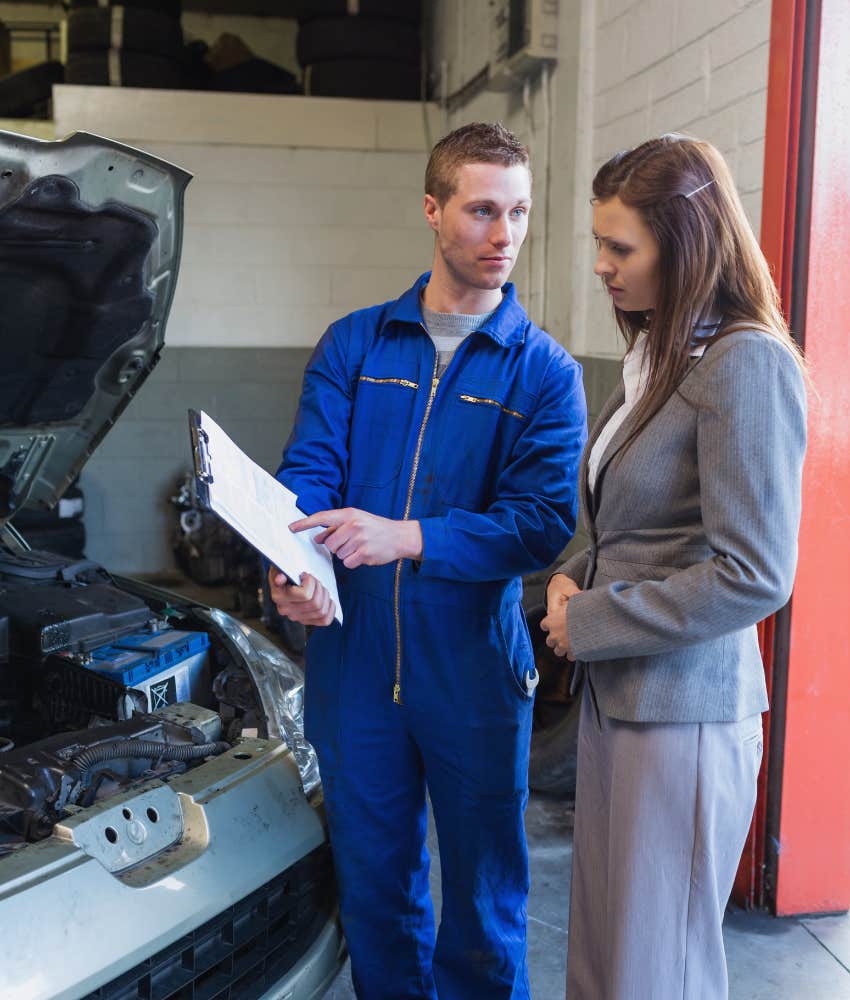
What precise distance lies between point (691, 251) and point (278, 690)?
4.26 ft

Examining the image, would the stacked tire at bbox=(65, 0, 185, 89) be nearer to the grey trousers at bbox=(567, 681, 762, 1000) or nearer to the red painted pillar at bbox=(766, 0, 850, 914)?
the red painted pillar at bbox=(766, 0, 850, 914)

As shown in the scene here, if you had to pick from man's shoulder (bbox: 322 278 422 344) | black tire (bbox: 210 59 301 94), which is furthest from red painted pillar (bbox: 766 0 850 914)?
black tire (bbox: 210 59 301 94)

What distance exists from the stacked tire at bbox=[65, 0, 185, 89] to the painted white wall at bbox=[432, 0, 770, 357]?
5.85 ft

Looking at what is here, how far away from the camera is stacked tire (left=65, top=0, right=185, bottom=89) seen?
5.52 meters

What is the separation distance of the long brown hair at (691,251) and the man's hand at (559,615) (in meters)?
0.30

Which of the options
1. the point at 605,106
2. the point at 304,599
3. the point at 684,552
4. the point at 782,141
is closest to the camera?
the point at 684,552

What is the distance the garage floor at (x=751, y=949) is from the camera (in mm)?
2230

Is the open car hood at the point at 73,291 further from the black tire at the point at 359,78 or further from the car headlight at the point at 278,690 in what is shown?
the black tire at the point at 359,78

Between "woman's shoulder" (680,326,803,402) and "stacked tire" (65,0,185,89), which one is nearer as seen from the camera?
"woman's shoulder" (680,326,803,402)

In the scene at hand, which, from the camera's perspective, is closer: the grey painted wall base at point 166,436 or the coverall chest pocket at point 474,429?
the coverall chest pocket at point 474,429

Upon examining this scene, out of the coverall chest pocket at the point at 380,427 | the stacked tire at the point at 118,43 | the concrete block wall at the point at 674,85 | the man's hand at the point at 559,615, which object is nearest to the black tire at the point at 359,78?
the stacked tire at the point at 118,43

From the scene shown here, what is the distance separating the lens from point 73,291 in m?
2.05

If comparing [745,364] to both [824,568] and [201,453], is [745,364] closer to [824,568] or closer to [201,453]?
[201,453]

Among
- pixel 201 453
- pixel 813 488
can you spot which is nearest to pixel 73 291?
pixel 201 453
